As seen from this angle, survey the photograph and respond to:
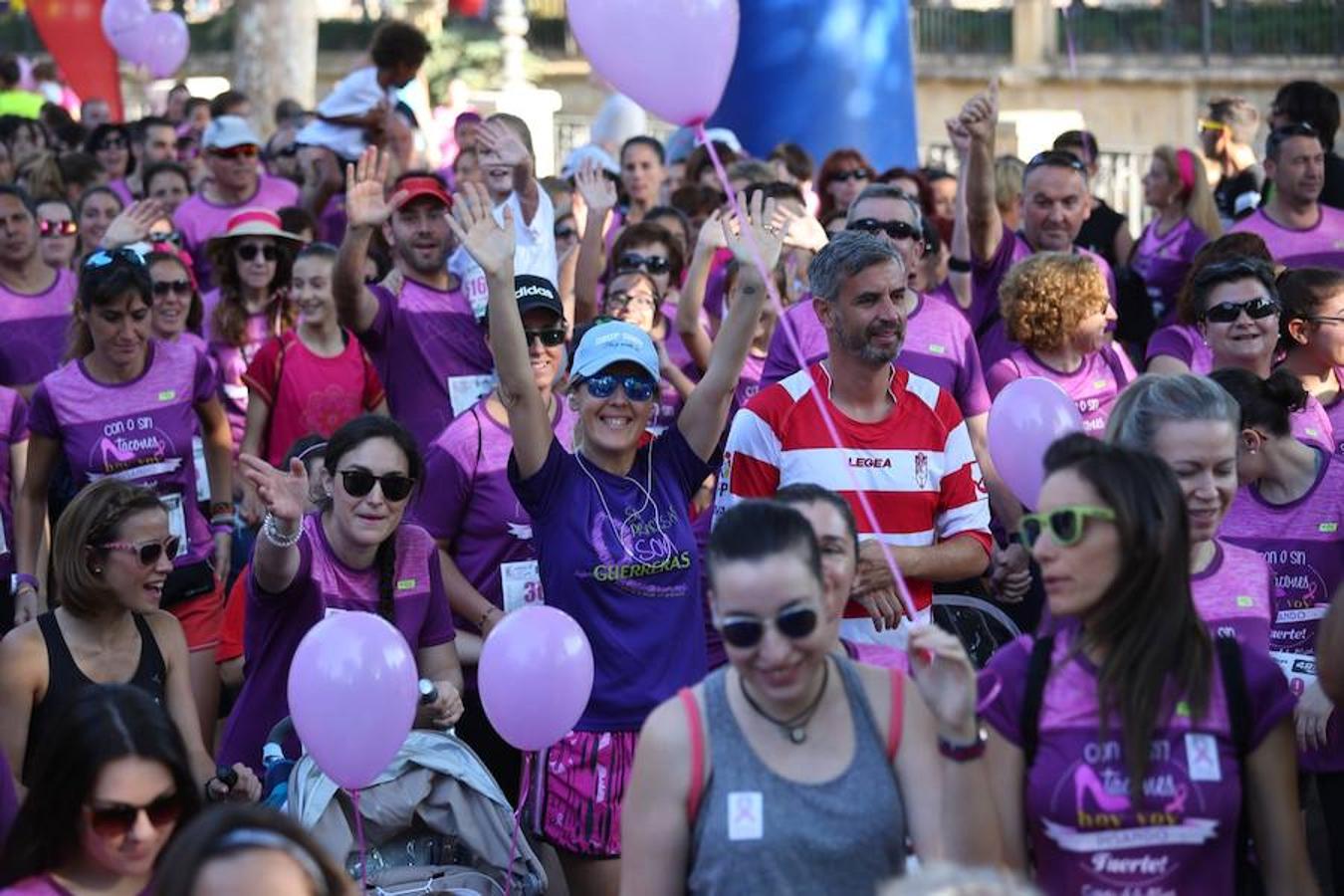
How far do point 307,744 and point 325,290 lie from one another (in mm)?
3646

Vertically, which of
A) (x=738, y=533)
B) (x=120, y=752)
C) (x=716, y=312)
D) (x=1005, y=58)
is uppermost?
(x=738, y=533)

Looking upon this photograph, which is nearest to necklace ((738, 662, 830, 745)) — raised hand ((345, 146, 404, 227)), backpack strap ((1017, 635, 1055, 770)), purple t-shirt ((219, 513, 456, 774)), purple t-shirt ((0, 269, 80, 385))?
backpack strap ((1017, 635, 1055, 770))

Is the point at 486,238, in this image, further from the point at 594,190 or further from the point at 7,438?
the point at 594,190

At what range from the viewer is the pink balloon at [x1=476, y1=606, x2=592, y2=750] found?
5.34 m

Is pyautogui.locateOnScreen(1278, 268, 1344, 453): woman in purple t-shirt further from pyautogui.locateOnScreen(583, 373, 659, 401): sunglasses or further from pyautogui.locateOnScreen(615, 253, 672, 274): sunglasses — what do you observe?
pyautogui.locateOnScreen(615, 253, 672, 274): sunglasses

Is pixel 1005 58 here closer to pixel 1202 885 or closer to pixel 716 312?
pixel 716 312

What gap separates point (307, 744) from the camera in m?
5.27

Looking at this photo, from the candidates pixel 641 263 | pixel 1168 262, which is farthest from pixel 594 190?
pixel 1168 262

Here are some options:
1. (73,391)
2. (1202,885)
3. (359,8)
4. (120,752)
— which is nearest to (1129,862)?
(1202,885)

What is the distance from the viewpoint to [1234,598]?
195 inches

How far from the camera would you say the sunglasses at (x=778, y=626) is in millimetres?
3945

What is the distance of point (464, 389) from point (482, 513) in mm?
1526

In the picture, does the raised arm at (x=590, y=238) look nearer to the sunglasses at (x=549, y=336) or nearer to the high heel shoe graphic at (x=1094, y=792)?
the sunglasses at (x=549, y=336)

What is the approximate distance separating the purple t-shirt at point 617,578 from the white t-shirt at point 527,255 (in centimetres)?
264
